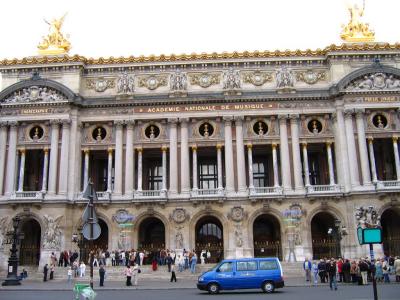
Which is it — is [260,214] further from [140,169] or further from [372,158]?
[140,169]

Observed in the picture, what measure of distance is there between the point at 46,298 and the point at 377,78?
1400 inches

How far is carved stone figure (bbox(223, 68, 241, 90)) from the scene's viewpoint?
46062 mm

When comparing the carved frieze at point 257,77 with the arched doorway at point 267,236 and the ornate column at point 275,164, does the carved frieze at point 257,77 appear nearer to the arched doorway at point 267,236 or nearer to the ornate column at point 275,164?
the ornate column at point 275,164

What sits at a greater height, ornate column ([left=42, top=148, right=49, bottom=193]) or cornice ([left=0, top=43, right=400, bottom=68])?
cornice ([left=0, top=43, right=400, bottom=68])

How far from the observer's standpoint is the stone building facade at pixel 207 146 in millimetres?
42906

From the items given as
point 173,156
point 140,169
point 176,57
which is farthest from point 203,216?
point 176,57

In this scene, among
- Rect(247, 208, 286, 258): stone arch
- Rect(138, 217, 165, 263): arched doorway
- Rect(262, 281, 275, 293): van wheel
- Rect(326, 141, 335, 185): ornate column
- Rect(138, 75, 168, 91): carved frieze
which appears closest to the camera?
Rect(262, 281, 275, 293): van wheel

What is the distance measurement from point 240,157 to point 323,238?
37.7 ft

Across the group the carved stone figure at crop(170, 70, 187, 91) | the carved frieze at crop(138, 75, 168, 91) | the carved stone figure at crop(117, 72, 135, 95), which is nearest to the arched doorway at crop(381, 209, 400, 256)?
the carved stone figure at crop(170, 70, 187, 91)

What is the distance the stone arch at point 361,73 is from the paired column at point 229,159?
34.0 ft

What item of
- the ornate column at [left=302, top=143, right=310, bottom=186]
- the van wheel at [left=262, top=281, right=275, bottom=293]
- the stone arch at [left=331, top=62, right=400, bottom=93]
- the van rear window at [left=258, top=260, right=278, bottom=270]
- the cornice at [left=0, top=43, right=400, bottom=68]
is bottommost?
the van wheel at [left=262, top=281, right=275, bottom=293]

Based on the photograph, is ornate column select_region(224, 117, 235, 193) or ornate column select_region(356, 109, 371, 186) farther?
ornate column select_region(224, 117, 235, 193)

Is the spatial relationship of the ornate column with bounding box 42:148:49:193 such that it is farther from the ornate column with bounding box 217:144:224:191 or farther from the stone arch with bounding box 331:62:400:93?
the stone arch with bounding box 331:62:400:93

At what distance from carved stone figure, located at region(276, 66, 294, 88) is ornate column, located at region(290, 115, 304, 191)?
3.23 m
